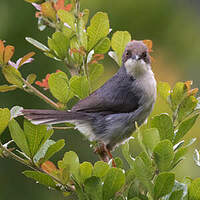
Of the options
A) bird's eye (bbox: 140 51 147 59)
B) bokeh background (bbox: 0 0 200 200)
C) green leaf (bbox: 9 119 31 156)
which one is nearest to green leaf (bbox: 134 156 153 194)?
green leaf (bbox: 9 119 31 156)

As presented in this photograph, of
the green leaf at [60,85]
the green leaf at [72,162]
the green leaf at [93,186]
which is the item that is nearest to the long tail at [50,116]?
the green leaf at [60,85]

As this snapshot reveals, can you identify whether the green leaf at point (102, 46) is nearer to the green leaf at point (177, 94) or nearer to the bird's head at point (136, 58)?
the bird's head at point (136, 58)

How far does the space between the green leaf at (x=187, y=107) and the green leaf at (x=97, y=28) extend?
0.52m

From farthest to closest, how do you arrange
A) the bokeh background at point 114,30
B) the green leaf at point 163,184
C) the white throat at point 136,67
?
the bokeh background at point 114,30 < the white throat at point 136,67 < the green leaf at point 163,184

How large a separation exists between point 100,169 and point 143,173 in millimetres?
173

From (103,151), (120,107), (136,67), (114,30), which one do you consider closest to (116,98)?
(120,107)

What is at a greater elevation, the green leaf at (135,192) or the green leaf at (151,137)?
the green leaf at (151,137)

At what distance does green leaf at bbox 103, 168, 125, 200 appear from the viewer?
5.08 feet

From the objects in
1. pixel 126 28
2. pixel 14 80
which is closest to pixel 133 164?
pixel 14 80

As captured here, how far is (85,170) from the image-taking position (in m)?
1.59

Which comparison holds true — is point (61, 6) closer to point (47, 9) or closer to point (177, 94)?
point (47, 9)

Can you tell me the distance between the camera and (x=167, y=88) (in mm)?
2008

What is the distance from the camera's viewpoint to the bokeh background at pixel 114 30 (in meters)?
3.86

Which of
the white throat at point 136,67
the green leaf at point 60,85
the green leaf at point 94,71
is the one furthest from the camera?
the white throat at point 136,67
